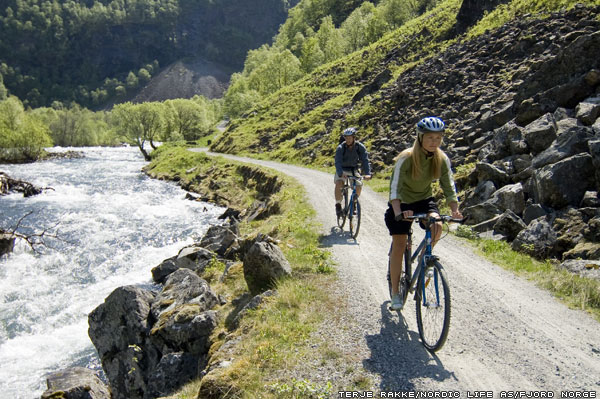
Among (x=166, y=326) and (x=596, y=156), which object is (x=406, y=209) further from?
(x=596, y=156)

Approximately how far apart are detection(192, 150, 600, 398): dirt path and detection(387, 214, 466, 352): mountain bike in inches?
12.5

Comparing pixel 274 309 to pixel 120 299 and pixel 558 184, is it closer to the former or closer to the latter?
pixel 120 299

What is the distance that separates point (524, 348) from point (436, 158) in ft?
11.2

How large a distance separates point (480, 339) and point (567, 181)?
819 cm

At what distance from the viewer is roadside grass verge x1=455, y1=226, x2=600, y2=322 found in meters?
7.96

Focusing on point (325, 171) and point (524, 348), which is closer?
point (524, 348)

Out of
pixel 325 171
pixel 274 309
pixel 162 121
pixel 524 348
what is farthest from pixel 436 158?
pixel 162 121

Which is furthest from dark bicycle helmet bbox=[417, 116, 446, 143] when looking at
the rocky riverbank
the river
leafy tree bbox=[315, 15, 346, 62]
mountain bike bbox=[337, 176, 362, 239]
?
leafy tree bbox=[315, 15, 346, 62]

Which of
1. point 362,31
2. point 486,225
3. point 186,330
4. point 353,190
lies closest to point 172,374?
point 186,330

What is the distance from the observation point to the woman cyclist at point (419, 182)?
5.96m

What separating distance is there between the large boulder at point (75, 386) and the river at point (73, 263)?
264 cm

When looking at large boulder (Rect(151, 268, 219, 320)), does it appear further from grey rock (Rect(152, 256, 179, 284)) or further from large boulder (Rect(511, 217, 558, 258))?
large boulder (Rect(511, 217, 558, 258))

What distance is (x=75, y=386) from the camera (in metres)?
8.48

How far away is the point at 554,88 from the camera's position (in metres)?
16.3
